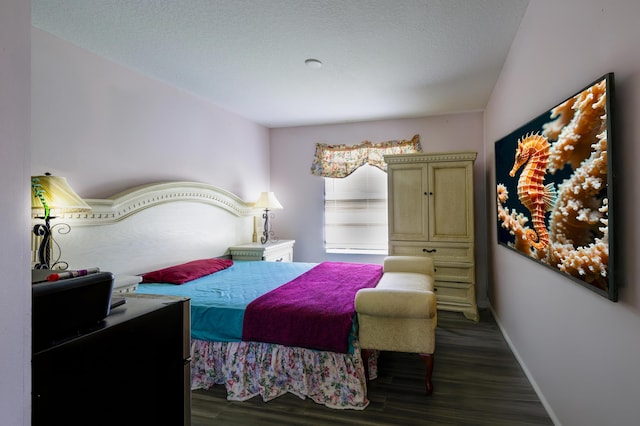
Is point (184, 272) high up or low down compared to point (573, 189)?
down

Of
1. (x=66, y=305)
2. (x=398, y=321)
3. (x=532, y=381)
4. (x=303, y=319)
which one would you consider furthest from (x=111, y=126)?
(x=532, y=381)

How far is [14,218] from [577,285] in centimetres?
201

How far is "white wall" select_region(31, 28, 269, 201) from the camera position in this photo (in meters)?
2.31

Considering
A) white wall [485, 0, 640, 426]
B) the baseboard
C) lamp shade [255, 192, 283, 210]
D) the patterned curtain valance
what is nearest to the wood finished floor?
the baseboard

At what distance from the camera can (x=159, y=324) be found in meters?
1.15

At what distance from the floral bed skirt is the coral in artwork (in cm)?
125

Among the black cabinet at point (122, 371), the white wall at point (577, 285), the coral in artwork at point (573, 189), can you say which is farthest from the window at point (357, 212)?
the black cabinet at point (122, 371)

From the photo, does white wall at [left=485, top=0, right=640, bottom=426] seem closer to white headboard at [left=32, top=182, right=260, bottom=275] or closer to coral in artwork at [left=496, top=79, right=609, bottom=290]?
coral in artwork at [left=496, top=79, right=609, bottom=290]

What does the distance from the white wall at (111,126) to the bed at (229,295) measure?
23 cm

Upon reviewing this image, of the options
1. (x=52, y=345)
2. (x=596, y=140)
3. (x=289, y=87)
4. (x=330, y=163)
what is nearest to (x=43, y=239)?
(x=52, y=345)

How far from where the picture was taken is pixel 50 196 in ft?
6.42

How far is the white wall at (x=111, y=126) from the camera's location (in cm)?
231

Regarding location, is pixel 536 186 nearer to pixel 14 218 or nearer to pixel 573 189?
pixel 573 189

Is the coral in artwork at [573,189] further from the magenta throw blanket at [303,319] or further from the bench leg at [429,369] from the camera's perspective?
the magenta throw blanket at [303,319]
